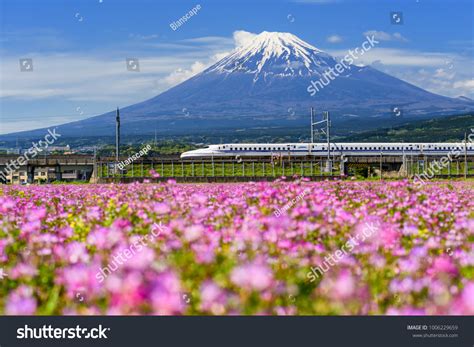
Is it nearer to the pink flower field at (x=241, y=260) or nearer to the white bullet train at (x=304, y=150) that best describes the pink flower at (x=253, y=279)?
the pink flower field at (x=241, y=260)

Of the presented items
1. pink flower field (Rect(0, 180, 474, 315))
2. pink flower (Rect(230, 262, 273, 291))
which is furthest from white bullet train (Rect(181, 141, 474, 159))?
pink flower (Rect(230, 262, 273, 291))

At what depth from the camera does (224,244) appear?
400 cm

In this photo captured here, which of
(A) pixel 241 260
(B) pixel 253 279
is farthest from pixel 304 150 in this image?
(B) pixel 253 279

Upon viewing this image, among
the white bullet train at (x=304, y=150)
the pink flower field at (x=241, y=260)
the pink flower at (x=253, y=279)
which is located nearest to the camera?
the pink flower at (x=253, y=279)

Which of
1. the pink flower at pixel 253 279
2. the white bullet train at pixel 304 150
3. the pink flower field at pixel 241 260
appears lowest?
the white bullet train at pixel 304 150

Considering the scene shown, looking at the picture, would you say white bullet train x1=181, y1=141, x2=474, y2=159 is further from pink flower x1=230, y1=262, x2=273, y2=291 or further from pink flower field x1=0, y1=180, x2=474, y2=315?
pink flower x1=230, y1=262, x2=273, y2=291

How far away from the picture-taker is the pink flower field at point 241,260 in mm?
2752

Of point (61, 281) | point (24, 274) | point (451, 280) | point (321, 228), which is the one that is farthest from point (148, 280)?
point (321, 228)

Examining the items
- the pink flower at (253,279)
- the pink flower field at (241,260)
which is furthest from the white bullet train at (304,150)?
the pink flower at (253,279)

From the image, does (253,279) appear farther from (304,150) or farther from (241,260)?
(304,150)

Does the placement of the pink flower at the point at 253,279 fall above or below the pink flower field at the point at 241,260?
above

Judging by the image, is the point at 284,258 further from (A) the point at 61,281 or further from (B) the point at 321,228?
(A) the point at 61,281

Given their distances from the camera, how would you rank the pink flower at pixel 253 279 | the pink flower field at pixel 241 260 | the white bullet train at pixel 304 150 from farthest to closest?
the white bullet train at pixel 304 150, the pink flower field at pixel 241 260, the pink flower at pixel 253 279
